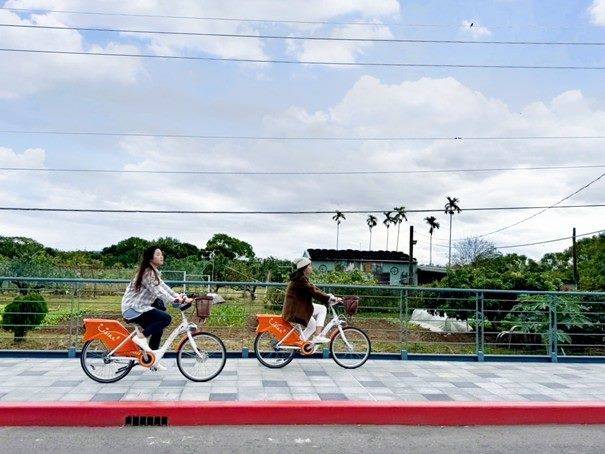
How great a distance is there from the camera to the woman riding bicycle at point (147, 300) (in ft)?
22.4

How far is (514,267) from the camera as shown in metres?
17.0

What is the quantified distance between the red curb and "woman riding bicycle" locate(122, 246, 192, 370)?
1258 mm

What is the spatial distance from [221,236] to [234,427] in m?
80.2

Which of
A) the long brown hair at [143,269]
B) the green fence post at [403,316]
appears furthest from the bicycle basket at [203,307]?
the green fence post at [403,316]

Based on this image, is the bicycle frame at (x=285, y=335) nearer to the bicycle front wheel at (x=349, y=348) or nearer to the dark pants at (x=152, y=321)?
the bicycle front wheel at (x=349, y=348)

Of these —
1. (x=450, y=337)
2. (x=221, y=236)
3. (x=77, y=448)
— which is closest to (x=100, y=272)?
(x=450, y=337)

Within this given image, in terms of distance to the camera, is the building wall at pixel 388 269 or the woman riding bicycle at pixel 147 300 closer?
the woman riding bicycle at pixel 147 300

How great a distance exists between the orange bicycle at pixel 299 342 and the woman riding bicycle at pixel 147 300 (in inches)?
60.8

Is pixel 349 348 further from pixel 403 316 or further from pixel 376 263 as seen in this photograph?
pixel 376 263

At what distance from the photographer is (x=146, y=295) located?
687cm

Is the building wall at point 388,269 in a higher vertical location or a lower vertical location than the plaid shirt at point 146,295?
higher

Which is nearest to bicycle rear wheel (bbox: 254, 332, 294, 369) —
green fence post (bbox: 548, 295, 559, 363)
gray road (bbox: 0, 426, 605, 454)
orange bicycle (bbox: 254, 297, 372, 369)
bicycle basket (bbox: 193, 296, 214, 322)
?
orange bicycle (bbox: 254, 297, 372, 369)

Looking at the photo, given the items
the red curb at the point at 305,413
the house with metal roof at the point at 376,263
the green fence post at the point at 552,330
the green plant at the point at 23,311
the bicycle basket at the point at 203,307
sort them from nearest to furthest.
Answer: the red curb at the point at 305,413
the bicycle basket at the point at 203,307
the green fence post at the point at 552,330
the green plant at the point at 23,311
the house with metal roof at the point at 376,263

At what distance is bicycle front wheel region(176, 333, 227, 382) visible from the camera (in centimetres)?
698
